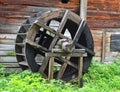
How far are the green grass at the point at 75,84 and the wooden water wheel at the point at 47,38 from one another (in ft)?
1.41

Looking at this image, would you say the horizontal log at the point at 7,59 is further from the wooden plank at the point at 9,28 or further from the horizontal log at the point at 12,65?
the wooden plank at the point at 9,28

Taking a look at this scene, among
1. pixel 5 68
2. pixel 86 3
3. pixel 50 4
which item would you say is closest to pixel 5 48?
pixel 5 68

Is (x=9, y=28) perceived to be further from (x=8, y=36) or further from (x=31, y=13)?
(x=31, y=13)

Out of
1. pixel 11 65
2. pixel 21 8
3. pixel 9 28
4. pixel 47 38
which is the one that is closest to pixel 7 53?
pixel 11 65

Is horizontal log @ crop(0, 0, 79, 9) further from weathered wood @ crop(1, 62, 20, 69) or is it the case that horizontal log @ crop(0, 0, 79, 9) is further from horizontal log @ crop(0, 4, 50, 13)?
weathered wood @ crop(1, 62, 20, 69)

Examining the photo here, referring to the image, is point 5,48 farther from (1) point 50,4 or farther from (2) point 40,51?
(1) point 50,4

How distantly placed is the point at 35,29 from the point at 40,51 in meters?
0.89

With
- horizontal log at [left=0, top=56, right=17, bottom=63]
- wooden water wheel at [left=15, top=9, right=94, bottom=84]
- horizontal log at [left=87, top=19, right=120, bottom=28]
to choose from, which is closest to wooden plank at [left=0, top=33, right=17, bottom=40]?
horizontal log at [left=0, top=56, right=17, bottom=63]

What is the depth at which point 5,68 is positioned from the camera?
9680mm

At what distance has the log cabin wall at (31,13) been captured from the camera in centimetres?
977

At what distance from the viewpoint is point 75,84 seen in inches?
363

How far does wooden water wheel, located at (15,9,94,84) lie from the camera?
858 centimetres

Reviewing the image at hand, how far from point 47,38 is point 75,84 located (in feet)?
5.06

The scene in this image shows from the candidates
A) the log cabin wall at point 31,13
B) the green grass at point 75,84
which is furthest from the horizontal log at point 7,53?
the green grass at point 75,84
